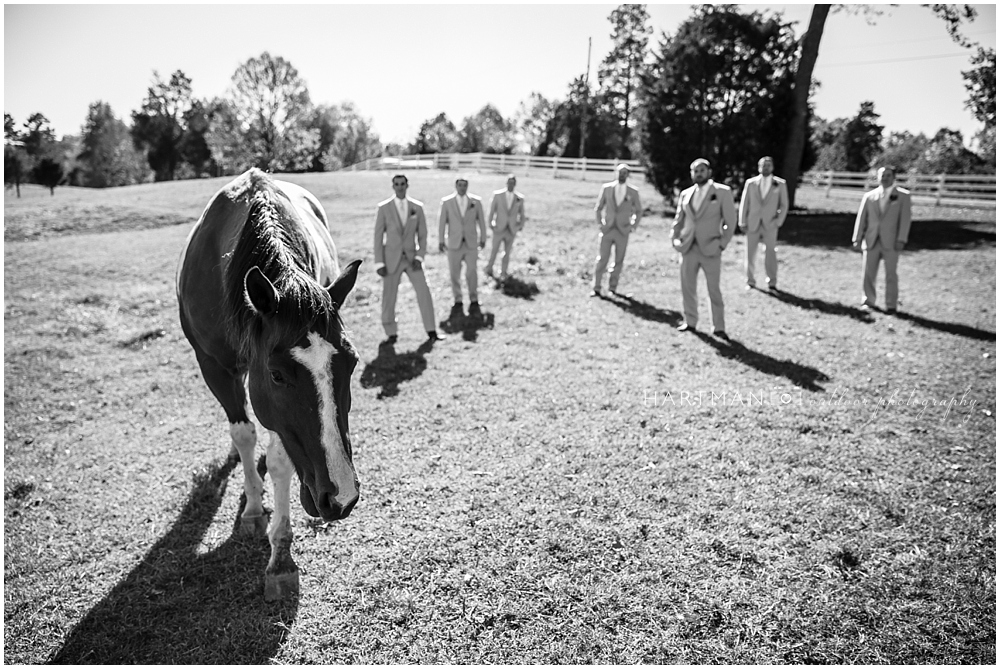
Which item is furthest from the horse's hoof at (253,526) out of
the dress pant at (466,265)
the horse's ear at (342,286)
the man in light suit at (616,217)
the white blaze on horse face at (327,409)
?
the man in light suit at (616,217)

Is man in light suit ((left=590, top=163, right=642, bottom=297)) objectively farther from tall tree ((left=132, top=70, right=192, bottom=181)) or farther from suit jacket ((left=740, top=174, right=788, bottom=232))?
tall tree ((left=132, top=70, right=192, bottom=181))

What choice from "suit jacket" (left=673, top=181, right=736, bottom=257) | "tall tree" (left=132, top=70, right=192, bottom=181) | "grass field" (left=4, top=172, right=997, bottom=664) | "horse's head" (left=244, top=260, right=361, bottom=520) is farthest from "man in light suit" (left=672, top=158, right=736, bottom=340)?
"tall tree" (left=132, top=70, right=192, bottom=181)

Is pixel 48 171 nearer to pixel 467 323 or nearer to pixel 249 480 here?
pixel 467 323

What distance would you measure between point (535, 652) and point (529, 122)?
7967 cm

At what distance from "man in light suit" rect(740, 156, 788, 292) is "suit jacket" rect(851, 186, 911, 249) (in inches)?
61.6

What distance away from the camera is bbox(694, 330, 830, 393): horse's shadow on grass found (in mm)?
6652

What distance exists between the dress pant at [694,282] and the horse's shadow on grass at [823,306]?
8.20 ft

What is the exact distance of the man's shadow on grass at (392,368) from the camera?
668 cm

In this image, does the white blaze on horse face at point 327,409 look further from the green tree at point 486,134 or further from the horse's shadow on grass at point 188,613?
the green tree at point 486,134

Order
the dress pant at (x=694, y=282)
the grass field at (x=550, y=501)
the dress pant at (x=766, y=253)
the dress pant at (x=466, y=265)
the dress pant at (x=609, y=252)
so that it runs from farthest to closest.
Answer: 1. the dress pant at (x=766, y=253)
2. the dress pant at (x=609, y=252)
3. the dress pant at (x=466, y=265)
4. the dress pant at (x=694, y=282)
5. the grass field at (x=550, y=501)

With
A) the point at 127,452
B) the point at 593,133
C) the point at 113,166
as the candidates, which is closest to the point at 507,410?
the point at 127,452

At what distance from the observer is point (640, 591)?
3.40 meters

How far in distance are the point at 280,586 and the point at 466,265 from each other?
714cm

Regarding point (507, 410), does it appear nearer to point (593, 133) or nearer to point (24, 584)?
point (24, 584)
